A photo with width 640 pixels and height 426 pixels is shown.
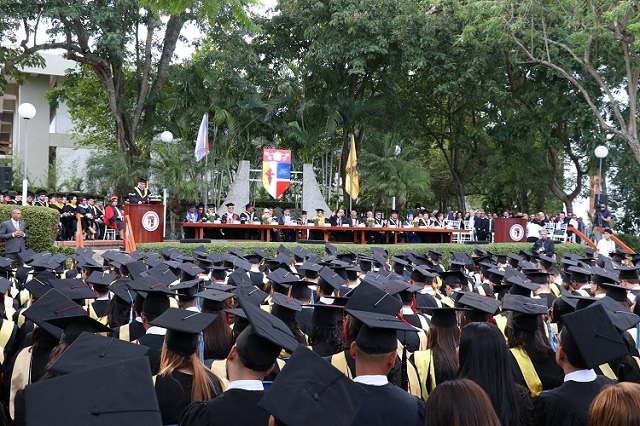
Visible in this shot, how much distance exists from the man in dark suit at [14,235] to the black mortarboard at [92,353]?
10.1 m

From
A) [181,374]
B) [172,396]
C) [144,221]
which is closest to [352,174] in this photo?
[144,221]

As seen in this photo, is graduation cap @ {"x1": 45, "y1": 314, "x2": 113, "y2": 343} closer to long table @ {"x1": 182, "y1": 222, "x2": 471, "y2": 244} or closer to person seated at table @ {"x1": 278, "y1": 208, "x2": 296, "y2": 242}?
long table @ {"x1": 182, "y1": 222, "x2": 471, "y2": 244}

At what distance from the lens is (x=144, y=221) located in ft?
58.6

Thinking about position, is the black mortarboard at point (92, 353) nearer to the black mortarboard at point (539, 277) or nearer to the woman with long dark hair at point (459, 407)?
the woman with long dark hair at point (459, 407)

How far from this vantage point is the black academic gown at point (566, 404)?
10.7 feet

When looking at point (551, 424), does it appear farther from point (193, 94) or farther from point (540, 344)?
point (193, 94)

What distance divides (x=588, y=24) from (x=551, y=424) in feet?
70.5

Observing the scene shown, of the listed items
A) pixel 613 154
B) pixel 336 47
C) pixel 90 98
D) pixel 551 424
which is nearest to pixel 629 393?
pixel 551 424

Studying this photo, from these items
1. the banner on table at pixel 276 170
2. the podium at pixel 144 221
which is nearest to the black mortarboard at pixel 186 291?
the podium at pixel 144 221

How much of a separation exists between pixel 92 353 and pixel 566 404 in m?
2.33

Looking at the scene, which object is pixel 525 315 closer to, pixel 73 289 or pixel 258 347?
pixel 258 347

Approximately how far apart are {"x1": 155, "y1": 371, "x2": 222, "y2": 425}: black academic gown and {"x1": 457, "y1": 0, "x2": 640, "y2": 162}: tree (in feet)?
64.6

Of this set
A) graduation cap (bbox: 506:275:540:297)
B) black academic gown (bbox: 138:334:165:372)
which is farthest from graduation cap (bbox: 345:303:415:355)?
graduation cap (bbox: 506:275:540:297)

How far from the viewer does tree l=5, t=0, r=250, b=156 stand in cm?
2245
